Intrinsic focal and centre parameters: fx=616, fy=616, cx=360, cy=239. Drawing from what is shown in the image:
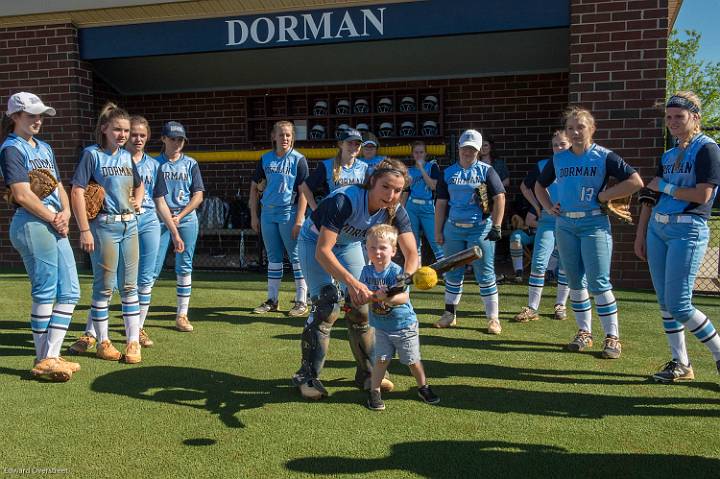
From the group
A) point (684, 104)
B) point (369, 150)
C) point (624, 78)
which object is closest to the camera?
point (684, 104)

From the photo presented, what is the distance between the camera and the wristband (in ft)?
14.5

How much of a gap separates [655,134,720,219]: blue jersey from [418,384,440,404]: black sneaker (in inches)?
84.6

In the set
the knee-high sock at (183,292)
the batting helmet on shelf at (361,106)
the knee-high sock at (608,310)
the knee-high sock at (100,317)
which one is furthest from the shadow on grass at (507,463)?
the batting helmet on shelf at (361,106)

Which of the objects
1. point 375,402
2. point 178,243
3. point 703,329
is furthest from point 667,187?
point 178,243

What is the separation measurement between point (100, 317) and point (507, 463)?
3.69 m

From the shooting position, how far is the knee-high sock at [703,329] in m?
4.49

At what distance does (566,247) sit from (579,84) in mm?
4301

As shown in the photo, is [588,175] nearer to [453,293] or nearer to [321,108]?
[453,293]

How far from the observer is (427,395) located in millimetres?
4223

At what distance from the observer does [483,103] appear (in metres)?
11.7

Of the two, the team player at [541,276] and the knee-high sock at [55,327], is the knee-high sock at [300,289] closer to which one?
the team player at [541,276]

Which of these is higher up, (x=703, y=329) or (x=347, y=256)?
(x=347, y=256)

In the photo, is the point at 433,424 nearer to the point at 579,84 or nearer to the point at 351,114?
the point at 579,84

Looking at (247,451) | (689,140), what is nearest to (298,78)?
(689,140)
